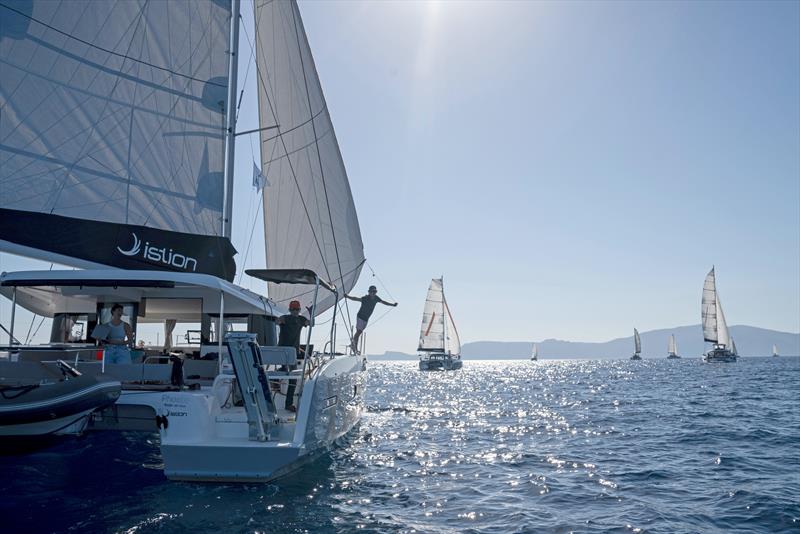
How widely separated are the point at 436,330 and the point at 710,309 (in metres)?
34.3

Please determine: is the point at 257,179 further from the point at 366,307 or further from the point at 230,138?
the point at 366,307

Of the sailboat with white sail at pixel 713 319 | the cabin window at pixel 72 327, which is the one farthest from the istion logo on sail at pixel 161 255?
the sailboat with white sail at pixel 713 319

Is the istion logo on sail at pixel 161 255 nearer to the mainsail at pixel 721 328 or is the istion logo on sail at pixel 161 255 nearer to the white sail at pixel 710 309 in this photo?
the white sail at pixel 710 309

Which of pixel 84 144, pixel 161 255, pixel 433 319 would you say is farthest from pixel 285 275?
pixel 433 319

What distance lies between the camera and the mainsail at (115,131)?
9547 millimetres

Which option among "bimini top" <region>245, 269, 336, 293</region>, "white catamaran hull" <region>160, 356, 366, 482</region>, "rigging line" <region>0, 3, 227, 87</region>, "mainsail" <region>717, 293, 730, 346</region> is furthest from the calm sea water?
"mainsail" <region>717, 293, 730, 346</region>

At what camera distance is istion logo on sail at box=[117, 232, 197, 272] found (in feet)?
32.0

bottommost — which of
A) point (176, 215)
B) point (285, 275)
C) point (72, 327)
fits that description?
A: point (72, 327)

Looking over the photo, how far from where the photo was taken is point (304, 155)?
1467 cm

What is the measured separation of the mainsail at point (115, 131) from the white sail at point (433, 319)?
51335 millimetres

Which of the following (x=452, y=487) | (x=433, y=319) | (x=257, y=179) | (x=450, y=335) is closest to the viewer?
(x=452, y=487)

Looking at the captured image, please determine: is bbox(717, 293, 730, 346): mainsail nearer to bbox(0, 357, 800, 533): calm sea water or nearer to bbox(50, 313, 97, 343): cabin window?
bbox(0, 357, 800, 533): calm sea water

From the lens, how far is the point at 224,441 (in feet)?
22.9

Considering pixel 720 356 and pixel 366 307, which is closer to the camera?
pixel 366 307
